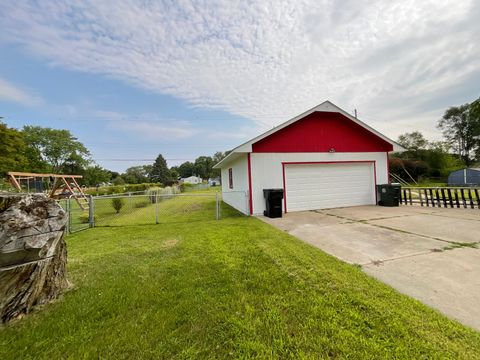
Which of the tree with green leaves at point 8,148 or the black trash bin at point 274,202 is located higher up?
the tree with green leaves at point 8,148

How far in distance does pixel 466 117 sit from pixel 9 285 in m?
60.6

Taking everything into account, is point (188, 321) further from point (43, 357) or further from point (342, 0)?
point (342, 0)

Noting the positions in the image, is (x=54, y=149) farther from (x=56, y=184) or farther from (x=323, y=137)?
(x=323, y=137)

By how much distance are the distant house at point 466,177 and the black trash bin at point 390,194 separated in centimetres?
2047

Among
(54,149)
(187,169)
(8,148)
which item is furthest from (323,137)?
(187,169)

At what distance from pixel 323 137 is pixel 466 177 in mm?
24794

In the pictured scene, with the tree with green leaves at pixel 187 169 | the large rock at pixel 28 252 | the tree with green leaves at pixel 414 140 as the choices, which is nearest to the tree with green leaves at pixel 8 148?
the large rock at pixel 28 252

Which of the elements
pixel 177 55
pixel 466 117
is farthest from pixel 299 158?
pixel 466 117

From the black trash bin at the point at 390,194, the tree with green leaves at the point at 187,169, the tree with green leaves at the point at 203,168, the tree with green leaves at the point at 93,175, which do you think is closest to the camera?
the black trash bin at the point at 390,194

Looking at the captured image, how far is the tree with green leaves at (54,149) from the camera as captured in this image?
3804 centimetres

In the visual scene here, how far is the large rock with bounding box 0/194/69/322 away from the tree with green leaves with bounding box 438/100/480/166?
5770 centimetres

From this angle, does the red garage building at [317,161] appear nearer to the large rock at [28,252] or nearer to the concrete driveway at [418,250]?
the concrete driveway at [418,250]

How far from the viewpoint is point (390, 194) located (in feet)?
32.3

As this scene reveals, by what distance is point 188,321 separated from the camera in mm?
2219
